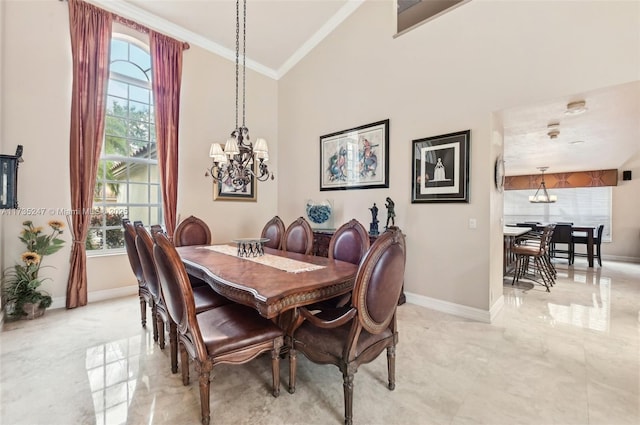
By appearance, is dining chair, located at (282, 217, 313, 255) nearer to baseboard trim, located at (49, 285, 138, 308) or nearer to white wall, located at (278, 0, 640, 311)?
white wall, located at (278, 0, 640, 311)

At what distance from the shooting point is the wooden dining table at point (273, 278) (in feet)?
5.20

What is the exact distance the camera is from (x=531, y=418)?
1657 millimetres

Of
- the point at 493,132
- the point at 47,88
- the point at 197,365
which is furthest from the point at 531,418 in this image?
the point at 47,88

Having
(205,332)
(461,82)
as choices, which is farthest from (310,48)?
(205,332)

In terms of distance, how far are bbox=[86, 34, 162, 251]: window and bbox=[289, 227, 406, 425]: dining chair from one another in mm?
3521

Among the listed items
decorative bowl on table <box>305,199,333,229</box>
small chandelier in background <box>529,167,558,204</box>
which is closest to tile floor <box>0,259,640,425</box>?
decorative bowl on table <box>305,199,333,229</box>

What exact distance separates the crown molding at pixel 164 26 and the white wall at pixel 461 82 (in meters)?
1.69

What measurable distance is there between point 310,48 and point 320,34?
0.30 meters

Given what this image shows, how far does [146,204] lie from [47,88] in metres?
1.73

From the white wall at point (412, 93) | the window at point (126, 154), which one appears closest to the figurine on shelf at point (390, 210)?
the white wall at point (412, 93)

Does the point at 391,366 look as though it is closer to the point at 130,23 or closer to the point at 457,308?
the point at 457,308

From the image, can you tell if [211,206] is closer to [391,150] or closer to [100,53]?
[100,53]

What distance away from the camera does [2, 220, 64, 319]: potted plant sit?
310 centimetres

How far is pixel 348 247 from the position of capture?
102 inches
